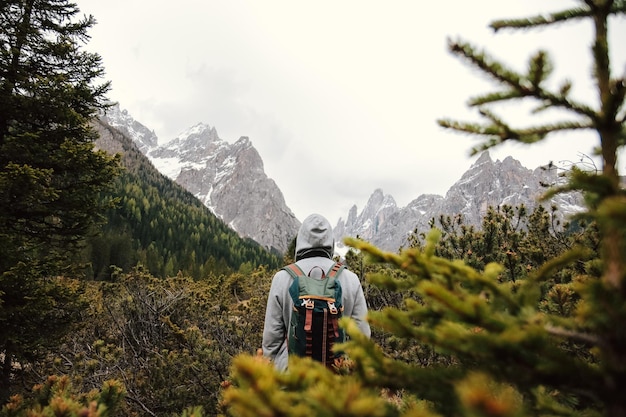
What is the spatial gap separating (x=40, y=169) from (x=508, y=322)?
6.37 m

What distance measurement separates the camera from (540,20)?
3.77 ft

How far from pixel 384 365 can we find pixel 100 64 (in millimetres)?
8010

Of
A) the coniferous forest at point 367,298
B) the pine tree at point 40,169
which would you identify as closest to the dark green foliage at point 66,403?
the coniferous forest at point 367,298

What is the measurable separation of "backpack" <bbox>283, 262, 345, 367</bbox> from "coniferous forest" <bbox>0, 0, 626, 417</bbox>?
204 millimetres

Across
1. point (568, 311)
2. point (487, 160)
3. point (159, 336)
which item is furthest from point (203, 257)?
point (487, 160)

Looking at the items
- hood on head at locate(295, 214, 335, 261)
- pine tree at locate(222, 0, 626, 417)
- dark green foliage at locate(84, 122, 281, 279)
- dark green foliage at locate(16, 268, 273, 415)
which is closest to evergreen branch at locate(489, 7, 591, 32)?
pine tree at locate(222, 0, 626, 417)

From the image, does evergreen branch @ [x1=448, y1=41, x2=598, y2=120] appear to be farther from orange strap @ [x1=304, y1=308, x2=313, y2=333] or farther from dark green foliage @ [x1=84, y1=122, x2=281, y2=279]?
dark green foliage @ [x1=84, y1=122, x2=281, y2=279]

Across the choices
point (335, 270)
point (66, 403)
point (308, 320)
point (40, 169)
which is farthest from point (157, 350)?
point (66, 403)

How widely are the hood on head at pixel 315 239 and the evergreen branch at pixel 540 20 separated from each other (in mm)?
2309

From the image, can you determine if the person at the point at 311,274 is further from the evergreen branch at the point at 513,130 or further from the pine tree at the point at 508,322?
the evergreen branch at the point at 513,130

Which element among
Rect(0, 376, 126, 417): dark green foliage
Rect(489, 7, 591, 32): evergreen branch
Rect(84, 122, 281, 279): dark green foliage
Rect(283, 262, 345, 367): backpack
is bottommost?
Rect(0, 376, 126, 417): dark green foliage

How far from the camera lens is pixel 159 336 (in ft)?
25.0

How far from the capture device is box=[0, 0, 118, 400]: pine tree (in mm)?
5336

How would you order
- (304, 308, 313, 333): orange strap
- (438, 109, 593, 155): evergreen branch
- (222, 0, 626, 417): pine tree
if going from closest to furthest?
(222, 0, 626, 417): pine tree < (438, 109, 593, 155): evergreen branch < (304, 308, 313, 333): orange strap
